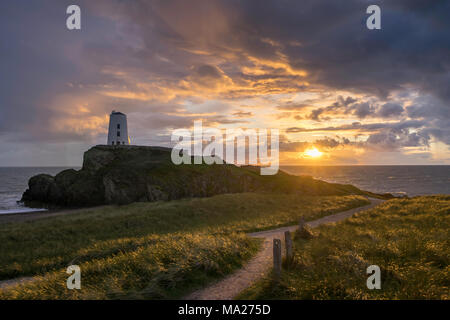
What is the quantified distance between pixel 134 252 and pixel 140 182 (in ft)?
139

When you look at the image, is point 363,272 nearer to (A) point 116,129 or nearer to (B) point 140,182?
(B) point 140,182

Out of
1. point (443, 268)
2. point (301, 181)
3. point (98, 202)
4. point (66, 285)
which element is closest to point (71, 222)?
point (66, 285)

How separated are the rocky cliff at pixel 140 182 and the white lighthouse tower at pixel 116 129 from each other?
274 inches

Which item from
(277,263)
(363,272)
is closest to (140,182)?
(277,263)

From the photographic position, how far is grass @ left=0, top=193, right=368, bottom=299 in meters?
9.73

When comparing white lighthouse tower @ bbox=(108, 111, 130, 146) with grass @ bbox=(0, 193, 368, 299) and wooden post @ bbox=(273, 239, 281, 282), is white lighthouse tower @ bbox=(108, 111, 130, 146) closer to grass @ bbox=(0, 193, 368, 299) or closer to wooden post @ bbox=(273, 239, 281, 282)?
grass @ bbox=(0, 193, 368, 299)

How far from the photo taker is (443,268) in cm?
1074

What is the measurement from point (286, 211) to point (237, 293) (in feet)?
92.8

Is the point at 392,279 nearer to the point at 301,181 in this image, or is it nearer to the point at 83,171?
the point at 301,181

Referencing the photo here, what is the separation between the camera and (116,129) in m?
77.5

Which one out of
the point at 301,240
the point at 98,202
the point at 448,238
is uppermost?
the point at 448,238

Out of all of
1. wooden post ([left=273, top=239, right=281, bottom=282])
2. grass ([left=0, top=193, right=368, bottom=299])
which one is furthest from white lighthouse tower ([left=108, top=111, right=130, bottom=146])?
wooden post ([left=273, top=239, right=281, bottom=282])

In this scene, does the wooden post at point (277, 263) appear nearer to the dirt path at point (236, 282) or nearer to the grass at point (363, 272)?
the grass at point (363, 272)

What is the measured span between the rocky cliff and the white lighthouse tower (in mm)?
6962
